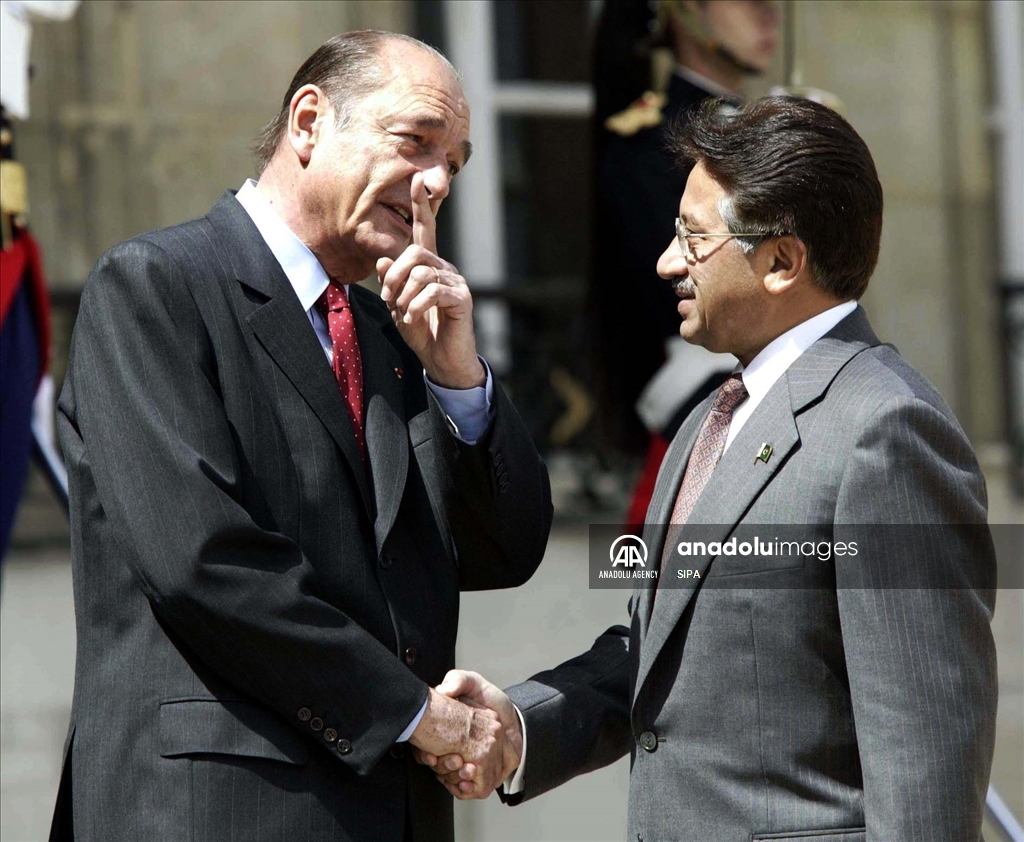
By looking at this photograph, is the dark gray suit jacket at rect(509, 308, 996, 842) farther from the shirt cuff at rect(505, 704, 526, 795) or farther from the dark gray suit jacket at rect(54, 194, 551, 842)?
the dark gray suit jacket at rect(54, 194, 551, 842)

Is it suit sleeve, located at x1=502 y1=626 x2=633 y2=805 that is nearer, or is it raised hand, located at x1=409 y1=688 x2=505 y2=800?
raised hand, located at x1=409 y1=688 x2=505 y2=800

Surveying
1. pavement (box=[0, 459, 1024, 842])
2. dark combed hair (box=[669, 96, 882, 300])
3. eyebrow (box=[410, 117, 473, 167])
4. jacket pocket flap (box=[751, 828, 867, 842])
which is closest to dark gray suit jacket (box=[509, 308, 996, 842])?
jacket pocket flap (box=[751, 828, 867, 842])

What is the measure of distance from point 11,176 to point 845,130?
6.73 feet

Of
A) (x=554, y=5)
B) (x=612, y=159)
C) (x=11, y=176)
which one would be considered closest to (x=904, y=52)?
(x=554, y=5)

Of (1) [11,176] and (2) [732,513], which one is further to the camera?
(1) [11,176]

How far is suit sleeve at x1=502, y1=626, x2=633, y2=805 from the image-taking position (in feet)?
7.45

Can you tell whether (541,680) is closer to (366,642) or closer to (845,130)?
(366,642)

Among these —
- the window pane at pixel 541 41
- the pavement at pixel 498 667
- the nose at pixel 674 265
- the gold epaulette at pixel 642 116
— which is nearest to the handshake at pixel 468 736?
the nose at pixel 674 265

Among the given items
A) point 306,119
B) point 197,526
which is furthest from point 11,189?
point 197,526

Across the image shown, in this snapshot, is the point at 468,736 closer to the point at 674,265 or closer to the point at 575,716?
the point at 575,716

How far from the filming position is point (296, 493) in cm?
202

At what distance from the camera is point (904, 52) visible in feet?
23.8

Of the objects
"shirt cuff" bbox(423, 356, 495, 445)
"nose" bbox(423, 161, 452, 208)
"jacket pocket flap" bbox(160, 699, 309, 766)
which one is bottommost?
"jacket pocket flap" bbox(160, 699, 309, 766)

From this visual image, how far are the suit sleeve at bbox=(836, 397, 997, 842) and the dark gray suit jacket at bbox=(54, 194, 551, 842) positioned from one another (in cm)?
61
